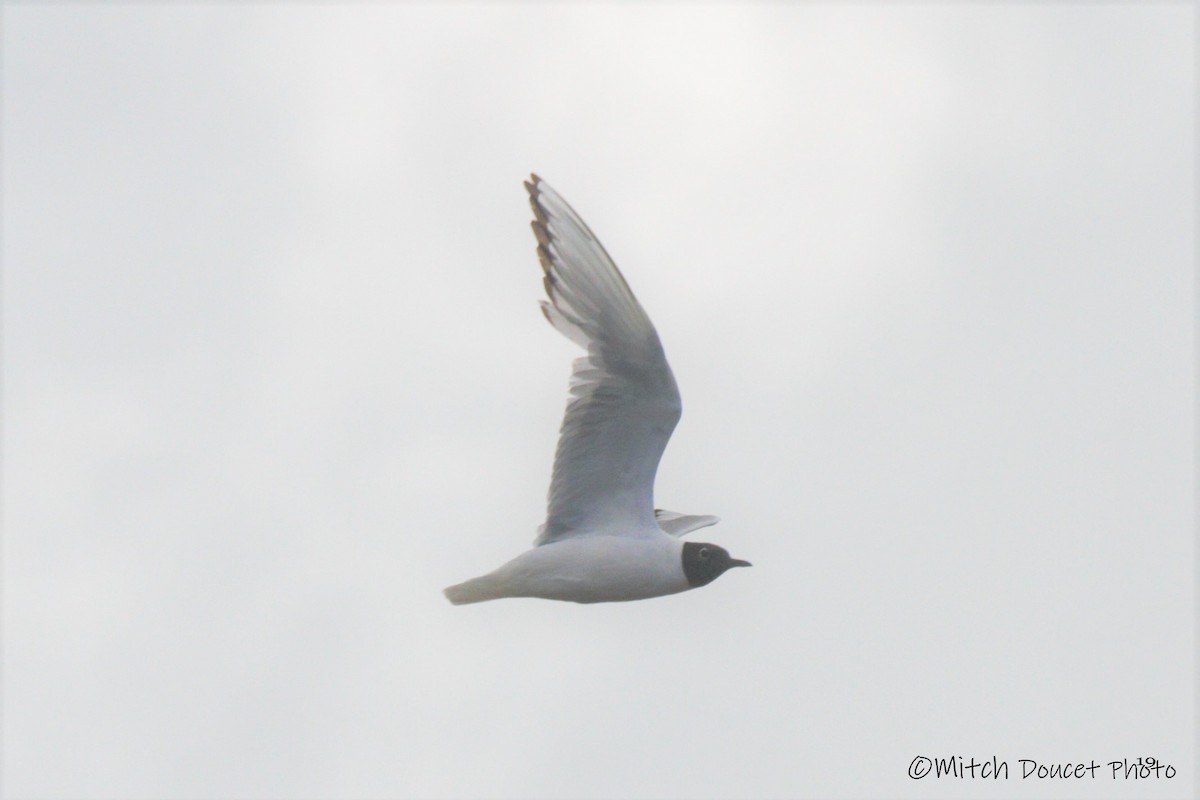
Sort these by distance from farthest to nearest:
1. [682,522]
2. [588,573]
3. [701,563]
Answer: [682,522]
[701,563]
[588,573]

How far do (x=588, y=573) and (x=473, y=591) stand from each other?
71cm

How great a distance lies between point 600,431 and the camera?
35.6 feet

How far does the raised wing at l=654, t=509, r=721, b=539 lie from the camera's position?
40.4ft

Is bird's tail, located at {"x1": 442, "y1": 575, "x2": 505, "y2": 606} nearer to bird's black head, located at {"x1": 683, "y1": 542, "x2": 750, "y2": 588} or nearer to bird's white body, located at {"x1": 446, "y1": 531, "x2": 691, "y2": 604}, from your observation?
bird's white body, located at {"x1": 446, "y1": 531, "x2": 691, "y2": 604}

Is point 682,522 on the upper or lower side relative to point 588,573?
upper

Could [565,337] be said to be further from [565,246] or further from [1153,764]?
[1153,764]

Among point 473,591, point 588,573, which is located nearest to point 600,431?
point 588,573

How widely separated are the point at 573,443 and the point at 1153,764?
17.6 ft

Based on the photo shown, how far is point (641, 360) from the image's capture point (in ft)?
34.9

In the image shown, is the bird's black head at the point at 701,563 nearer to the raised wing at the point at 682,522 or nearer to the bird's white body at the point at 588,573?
the bird's white body at the point at 588,573

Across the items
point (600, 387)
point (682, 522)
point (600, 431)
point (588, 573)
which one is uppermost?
point (600, 387)

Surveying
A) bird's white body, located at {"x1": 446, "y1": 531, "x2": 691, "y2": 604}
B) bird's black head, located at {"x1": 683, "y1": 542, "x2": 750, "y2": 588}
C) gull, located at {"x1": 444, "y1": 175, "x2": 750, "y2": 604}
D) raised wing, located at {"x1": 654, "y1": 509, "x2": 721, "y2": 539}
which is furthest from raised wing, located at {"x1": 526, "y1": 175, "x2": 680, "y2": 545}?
raised wing, located at {"x1": 654, "y1": 509, "x2": 721, "y2": 539}

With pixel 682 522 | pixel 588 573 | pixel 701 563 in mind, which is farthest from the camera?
pixel 682 522

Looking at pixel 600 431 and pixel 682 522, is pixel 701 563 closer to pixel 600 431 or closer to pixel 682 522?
pixel 600 431
